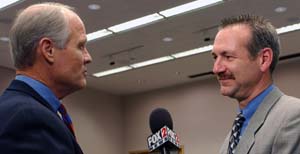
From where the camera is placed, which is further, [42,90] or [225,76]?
[225,76]

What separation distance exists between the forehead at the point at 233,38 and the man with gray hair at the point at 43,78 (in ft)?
2.51

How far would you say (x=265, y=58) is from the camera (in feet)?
7.38

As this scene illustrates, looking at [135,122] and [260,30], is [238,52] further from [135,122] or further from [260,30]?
[135,122]

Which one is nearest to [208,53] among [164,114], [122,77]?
[122,77]

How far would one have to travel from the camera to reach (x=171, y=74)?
1270cm

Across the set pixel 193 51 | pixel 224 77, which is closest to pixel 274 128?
pixel 224 77

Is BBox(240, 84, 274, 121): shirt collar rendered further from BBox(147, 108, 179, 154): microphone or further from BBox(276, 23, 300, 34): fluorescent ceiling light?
BBox(276, 23, 300, 34): fluorescent ceiling light

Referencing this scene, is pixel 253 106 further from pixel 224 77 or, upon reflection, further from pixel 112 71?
pixel 112 71

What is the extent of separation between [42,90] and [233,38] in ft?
3.38

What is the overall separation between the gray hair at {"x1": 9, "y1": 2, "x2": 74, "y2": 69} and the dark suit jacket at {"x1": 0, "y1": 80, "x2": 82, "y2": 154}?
0.21 m

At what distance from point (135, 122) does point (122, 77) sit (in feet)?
8.09

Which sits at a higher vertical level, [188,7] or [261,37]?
[261,37]

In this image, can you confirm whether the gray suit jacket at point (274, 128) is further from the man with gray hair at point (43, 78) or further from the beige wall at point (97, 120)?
the beige wall at point (97, 120)

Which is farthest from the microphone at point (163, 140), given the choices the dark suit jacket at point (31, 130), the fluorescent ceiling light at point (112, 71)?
the fluorescent ceiling light at point (112, 71)
